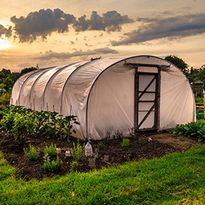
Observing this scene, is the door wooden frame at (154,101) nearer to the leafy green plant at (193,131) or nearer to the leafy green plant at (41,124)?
the leafy green plant at (193,131)

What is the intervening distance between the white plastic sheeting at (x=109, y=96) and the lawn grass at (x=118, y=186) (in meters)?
3.02

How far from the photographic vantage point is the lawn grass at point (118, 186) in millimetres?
4914

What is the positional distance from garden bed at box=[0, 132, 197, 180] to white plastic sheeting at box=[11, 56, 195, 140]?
0.68 m

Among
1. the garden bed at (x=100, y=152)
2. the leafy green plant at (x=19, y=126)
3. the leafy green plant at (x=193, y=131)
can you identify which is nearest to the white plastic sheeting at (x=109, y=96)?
the garden bed at (x=100, y=152)

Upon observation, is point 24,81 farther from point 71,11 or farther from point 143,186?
point 143,186

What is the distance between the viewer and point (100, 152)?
7.62 m

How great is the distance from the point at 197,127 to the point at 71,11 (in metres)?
5.73

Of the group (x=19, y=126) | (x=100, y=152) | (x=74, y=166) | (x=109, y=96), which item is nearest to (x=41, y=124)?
(x=19, y=126)

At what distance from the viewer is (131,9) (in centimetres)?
1066

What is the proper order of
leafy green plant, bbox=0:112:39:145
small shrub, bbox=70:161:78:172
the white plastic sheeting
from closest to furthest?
small shrub, bbox=70:161:78:172 → leafy green plant, bbox=0:112:39:145 → the white plastic sheeting

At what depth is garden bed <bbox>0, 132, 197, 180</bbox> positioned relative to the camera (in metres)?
6.33

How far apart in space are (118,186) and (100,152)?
229cm

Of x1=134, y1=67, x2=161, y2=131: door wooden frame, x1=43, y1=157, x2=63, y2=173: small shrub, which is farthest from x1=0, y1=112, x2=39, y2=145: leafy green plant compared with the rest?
x1=134, y1=67, x2=161, y2=131: door wooden frame

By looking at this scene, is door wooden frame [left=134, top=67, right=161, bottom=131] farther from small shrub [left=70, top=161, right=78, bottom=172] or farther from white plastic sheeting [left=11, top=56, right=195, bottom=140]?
small shrub [left=70, top=161, right=78, bottom=172]
